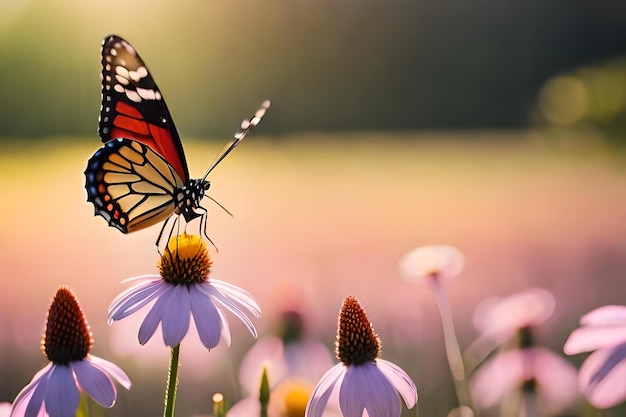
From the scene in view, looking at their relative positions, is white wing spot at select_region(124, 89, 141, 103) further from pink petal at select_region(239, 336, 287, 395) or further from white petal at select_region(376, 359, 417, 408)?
white petal at select_region(376, 359, 417, 408)

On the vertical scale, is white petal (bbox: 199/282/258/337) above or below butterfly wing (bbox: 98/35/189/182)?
below

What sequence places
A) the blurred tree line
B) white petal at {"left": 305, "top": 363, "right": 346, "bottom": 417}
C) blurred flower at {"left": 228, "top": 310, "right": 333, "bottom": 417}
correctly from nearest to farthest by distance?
white petal at {"left": 305, "top": 363, "right": 346, "bottom": 417} < blurred flower at {"left": 228, "top": 310, "right": 333, "bottom": 417} < the blurred tree line

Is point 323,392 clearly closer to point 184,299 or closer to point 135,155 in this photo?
point 184,299

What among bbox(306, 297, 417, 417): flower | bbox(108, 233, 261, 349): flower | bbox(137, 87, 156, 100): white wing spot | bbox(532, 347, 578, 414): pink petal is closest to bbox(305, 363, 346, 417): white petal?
bbox(306, 297, 417, 417): flower

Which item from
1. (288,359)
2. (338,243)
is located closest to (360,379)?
(288,359)

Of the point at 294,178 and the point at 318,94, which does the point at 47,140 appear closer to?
the point at 318,94

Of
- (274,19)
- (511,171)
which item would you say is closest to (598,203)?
(511,171)
